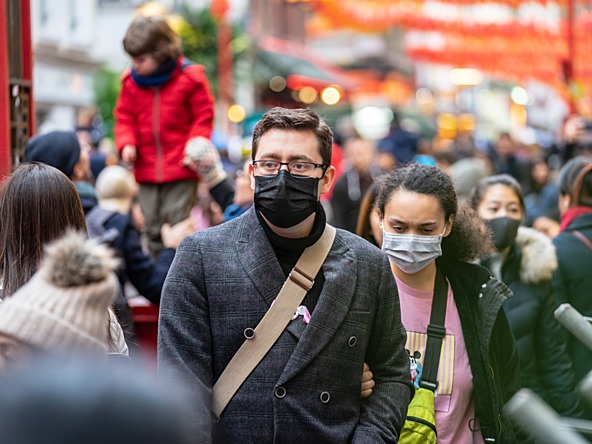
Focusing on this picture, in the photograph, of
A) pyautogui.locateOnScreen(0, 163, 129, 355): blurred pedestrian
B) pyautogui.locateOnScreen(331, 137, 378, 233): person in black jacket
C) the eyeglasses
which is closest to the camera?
pyautogui.locateOnScreen(0, 163, 129, 355): blurred pedestrian

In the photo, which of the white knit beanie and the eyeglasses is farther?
the eyeglasses

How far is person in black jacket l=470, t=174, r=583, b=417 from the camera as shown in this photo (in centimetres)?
579

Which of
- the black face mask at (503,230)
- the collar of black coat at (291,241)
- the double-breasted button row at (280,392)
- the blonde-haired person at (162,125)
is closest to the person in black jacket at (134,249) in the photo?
the blonde-haired person at (162,125)

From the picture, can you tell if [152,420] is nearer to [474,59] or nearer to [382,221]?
[382,221]

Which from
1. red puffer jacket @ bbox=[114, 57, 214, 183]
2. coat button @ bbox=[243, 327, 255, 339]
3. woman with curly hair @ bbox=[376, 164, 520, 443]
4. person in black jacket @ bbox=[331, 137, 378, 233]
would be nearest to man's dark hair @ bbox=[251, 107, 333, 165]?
coat button @ bbox=[243, 327, 255, 339]

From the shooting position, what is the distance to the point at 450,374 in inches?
186

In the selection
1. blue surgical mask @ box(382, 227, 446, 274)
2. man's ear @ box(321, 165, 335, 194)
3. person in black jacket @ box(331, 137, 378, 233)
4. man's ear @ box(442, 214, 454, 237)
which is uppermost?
man's ear @ box(321, 165, 335, 194)

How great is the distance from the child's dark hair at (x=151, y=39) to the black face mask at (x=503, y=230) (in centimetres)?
276

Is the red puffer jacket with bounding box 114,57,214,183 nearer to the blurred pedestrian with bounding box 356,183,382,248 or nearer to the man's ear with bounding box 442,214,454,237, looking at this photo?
the blurred pedestrian with bounding box 356,183,382,248

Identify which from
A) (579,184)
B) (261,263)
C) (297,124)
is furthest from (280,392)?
(579,184)

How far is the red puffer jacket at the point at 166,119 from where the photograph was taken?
8.08m

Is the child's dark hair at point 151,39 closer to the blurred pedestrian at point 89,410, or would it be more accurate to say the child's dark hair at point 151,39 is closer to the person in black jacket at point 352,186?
the person in black jacket at point 352,186

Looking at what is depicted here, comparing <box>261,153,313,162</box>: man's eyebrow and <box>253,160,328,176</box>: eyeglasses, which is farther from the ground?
<box>261,153,313,162</box>: man's eyebrow

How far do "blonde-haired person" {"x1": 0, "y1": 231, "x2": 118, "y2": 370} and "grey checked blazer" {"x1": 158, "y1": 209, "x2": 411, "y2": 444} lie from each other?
1175 millimetres
